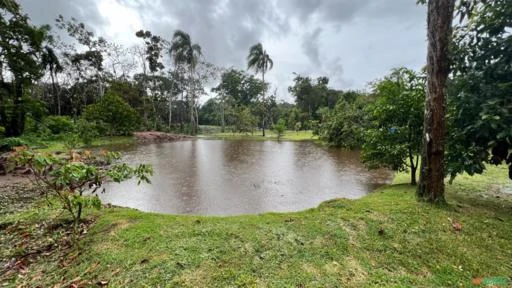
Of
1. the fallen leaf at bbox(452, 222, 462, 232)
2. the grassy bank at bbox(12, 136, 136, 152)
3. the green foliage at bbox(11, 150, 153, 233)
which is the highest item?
the green foliage at bbox(11, 150, 153, 233)

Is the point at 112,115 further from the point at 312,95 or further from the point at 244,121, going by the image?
the point at 312,95

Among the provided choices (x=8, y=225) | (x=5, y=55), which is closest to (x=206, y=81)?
(x=5, y=55)

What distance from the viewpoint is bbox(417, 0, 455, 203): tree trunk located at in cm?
369

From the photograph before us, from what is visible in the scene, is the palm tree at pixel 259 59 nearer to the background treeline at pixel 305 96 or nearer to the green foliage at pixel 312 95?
the background treeline at pixel 305 96

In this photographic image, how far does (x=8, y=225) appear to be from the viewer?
3.72 m

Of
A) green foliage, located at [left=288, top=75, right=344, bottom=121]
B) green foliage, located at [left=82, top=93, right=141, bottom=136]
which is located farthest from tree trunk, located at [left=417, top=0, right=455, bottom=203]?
green foliage, located at [left=288, top=75, right=344, bottom=121]

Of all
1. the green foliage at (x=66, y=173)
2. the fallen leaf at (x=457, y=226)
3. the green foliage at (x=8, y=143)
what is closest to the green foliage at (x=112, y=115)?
the green foliage at (x=8, y=143)

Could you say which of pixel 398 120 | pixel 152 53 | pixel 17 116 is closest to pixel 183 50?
pixel 152 53

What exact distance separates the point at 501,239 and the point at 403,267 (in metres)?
1.56

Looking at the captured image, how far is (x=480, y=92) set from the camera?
3721mm

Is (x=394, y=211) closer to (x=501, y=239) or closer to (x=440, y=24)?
(x=501, y=239)
